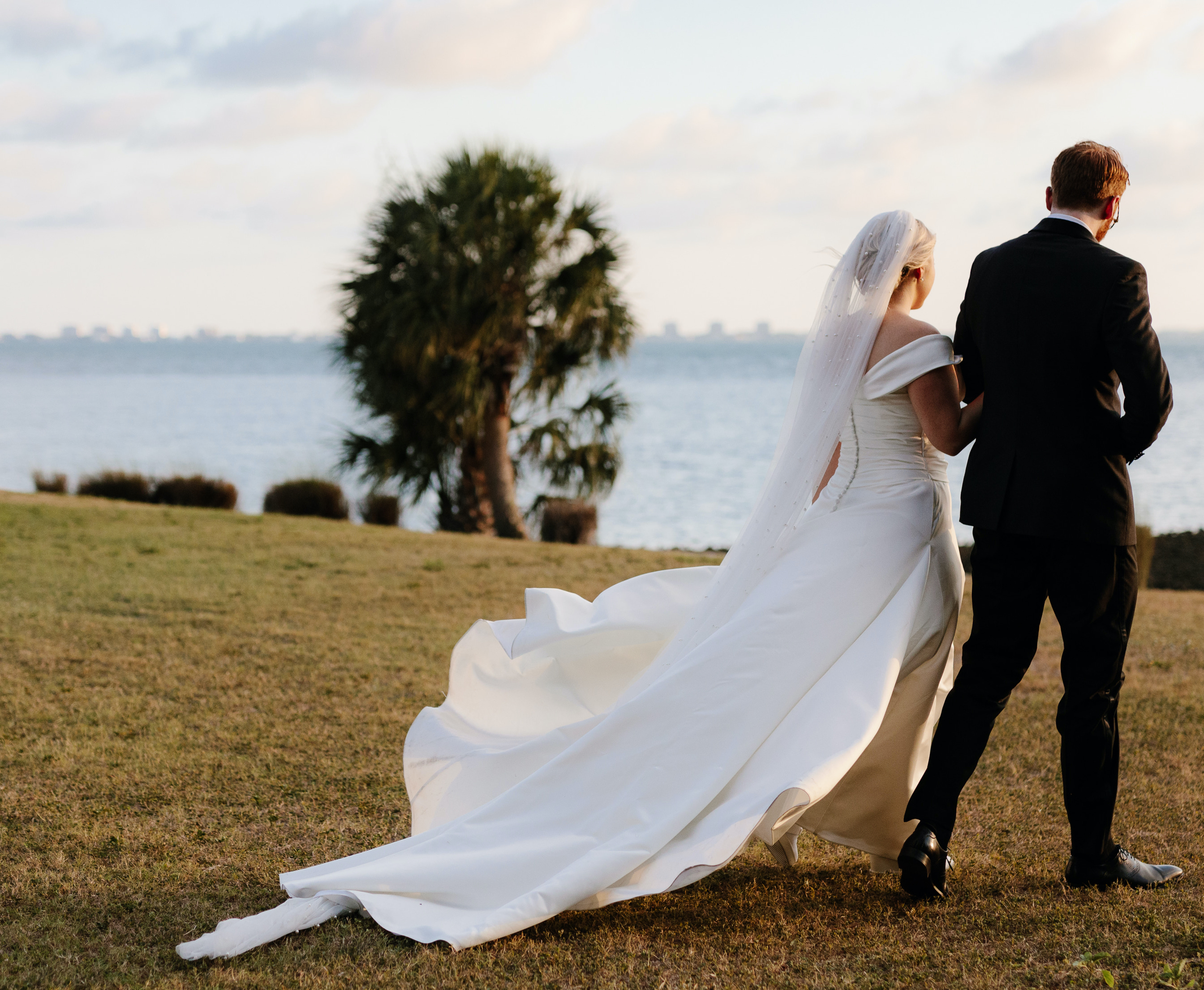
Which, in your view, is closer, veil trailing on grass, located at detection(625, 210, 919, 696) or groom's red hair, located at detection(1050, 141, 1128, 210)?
groom's red hair, located at detection(1050, 141, 1128, 210)

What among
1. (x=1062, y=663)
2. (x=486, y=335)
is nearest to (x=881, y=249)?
(x=1062, y=663)

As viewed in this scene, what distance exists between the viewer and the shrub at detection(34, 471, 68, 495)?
16.3 meters

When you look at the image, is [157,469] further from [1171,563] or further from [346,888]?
[346,888]

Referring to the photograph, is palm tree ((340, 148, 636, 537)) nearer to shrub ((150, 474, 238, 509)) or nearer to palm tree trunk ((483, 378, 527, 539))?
palm tree trunk ((483, 378, 527, 539))

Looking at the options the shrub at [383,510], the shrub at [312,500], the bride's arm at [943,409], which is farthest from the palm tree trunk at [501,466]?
the bride's arm at [943,409]

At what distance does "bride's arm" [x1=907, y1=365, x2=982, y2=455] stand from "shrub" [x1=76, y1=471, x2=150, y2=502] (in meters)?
14.3

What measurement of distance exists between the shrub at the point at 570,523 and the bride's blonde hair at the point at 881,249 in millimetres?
10031

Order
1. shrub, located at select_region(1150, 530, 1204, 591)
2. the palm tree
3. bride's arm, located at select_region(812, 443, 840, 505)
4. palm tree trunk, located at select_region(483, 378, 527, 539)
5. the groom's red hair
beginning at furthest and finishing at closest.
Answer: palm tree trunk, located at select_region(483, 378, 527, 539)
the palm tree
shrub, located at select_region(1150, 530, 1204, 591)
bride's arm, located at select_region(812, 443, 840, 505)
the groom's red hair

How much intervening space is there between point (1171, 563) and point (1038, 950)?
33.2 feet

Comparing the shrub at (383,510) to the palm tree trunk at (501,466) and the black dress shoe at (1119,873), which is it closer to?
the palm tree trunk at (501,466)

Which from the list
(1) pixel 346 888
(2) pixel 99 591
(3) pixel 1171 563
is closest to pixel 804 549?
(1) pixel 346 888

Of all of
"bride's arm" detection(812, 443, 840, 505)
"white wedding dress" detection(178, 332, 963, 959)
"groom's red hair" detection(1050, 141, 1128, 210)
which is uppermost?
"groom's red hair" detection(1050, 141, 1128, 210)

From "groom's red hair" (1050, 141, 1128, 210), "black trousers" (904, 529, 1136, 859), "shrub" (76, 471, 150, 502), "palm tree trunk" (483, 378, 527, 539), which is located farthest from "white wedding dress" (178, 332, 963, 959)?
"shrub" (76, 471, 150, 502)

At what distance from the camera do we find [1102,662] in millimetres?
2980
